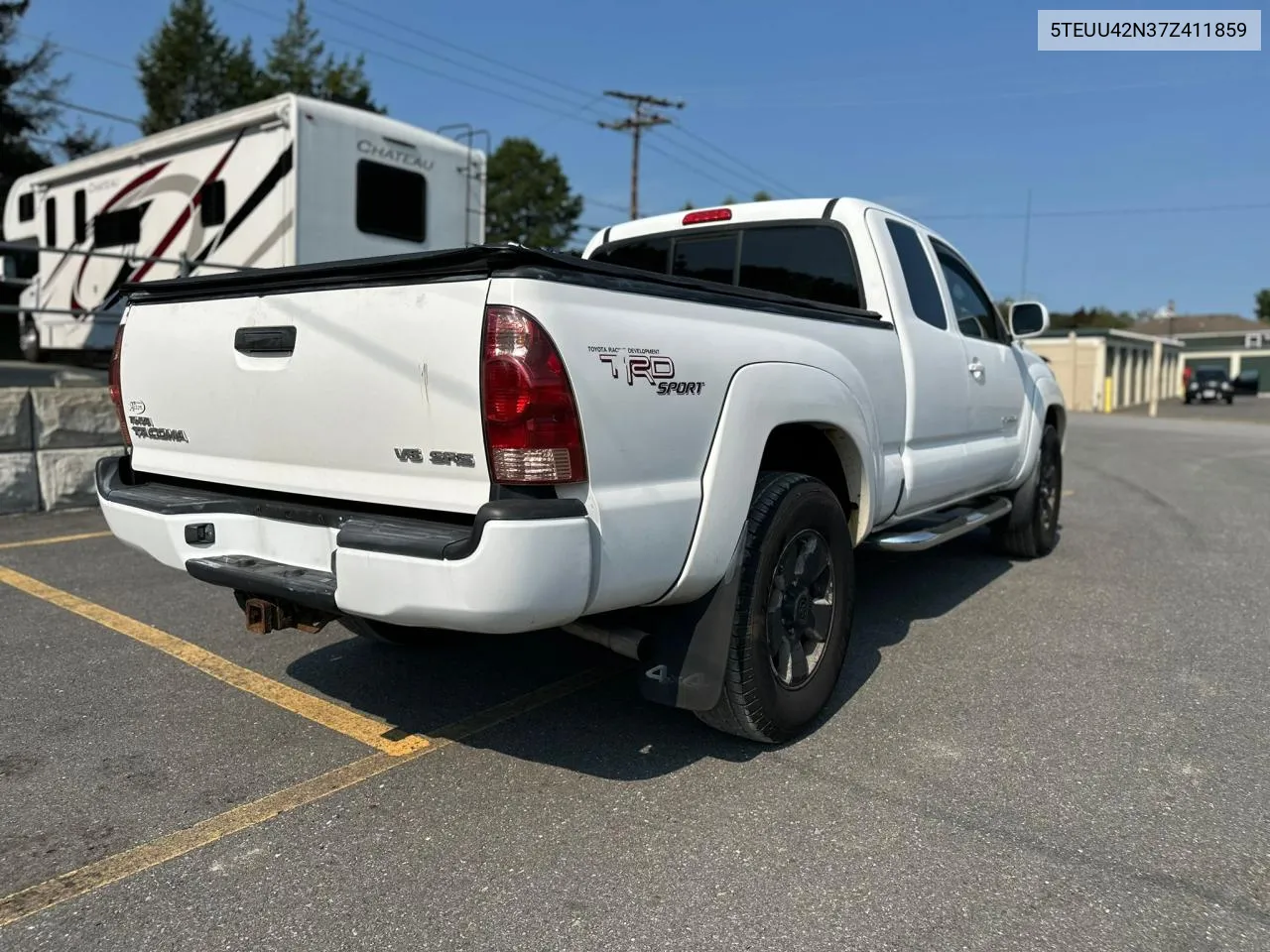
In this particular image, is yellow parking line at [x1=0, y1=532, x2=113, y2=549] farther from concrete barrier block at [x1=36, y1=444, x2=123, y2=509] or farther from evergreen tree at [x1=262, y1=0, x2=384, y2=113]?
evergreen tree at [x1=262, y1=0, x2=384, y2=113]

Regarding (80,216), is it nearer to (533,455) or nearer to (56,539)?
(56,539)

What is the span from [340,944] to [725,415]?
5.76 ft

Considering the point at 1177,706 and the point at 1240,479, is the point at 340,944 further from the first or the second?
the point at 1240,479

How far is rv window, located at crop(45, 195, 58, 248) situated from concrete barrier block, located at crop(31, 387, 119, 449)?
22.4 feet

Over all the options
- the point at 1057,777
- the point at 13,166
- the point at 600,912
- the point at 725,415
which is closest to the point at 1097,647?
the point at 1057,777

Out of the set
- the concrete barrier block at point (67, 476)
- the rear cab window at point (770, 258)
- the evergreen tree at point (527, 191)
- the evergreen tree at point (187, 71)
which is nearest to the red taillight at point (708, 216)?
the rear cab window at point (770, 258)

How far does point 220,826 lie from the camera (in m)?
2.84

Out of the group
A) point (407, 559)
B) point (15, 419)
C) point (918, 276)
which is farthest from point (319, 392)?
point (15, 419)

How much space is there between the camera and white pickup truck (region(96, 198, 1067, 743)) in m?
2.53

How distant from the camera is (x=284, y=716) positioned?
365 cm

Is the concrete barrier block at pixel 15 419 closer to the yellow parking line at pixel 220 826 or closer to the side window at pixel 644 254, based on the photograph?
the side window at pixel 644 254

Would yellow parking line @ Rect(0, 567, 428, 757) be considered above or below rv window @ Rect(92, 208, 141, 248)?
below

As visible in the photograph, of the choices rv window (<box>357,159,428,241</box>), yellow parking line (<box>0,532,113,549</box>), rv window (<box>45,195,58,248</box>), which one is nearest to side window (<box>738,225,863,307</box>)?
yellow parking line (<box>0,532,113,549</box>)

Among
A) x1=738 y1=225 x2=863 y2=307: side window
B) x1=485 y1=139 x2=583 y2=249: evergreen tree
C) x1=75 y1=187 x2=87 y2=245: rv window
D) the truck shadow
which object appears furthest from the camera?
x1=485 y1=139 x2=583 y2=249: evergreen tree
